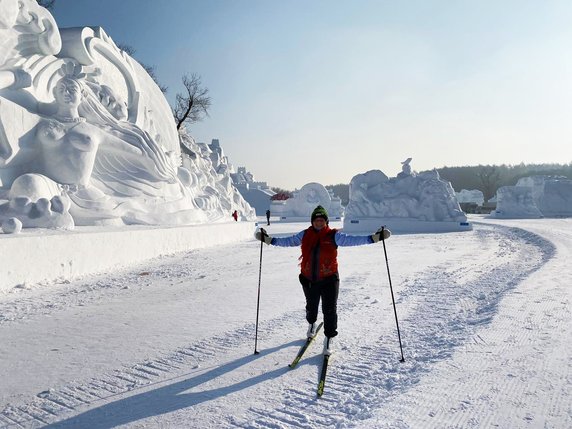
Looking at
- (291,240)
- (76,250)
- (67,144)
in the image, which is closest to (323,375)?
(291,240)

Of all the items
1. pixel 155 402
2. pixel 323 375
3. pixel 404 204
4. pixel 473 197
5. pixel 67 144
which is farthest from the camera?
pixel 473 197

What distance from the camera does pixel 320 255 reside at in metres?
3.34

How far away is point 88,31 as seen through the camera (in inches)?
485

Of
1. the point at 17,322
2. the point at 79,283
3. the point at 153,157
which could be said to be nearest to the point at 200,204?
the point at 153,157

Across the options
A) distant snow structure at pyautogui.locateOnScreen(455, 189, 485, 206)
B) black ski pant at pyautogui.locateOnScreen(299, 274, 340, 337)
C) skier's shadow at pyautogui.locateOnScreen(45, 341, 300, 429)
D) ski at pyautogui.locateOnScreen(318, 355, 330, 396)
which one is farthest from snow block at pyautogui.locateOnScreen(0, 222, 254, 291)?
distant snow structure at pyautogui.locateOnScreen(455, 189, 485, 206)

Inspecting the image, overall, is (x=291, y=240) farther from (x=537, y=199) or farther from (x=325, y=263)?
(x=537, y=199)

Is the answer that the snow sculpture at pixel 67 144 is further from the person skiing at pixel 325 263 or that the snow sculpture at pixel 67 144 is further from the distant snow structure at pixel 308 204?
the distant snow structure at pixel 308 204

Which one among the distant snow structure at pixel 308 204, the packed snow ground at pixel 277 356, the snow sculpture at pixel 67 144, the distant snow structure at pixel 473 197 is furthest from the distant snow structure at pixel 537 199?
the packed snow ground at pixel 277 356

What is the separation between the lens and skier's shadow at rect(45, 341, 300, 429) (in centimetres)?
235

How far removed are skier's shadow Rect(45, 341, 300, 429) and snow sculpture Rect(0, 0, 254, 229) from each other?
569 centimetres

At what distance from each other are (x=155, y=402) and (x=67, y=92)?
29.6 feet

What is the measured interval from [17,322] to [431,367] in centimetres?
401

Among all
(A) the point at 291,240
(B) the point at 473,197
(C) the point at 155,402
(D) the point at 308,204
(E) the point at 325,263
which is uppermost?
(B) the point at 473,197

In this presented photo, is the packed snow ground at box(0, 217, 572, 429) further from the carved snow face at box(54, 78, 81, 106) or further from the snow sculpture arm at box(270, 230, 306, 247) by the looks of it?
the carved snow face at box(54, 78, 81, 106)
